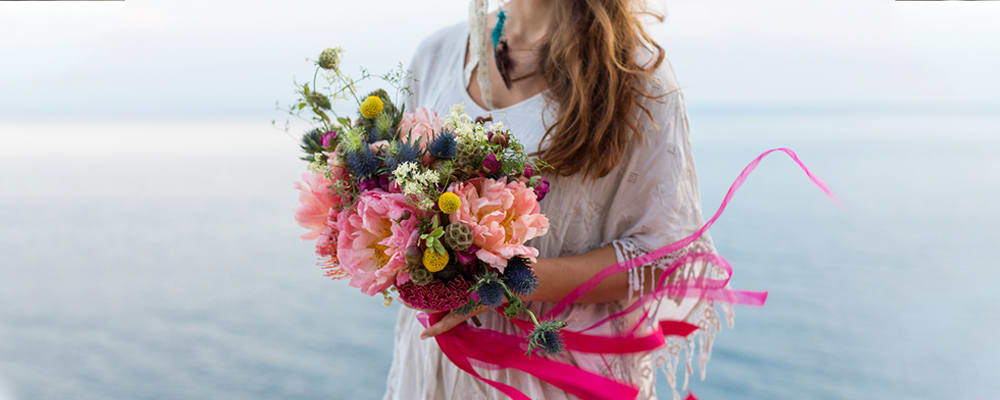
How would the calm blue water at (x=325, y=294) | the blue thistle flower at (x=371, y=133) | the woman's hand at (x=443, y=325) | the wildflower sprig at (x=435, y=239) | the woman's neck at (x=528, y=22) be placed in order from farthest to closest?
1. the calm blue water at (x=325, y=294)
2. the woman's neck at (x=528, y=22)
3. the woman's hand at (x=443, y=325)
4. the blue thistle flower at (x=371, y=133)
5. the wildflower sprig at (x=435, y=239)

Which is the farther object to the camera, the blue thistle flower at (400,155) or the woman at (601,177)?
the woman at (601,177)

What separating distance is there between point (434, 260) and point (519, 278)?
0.37ft

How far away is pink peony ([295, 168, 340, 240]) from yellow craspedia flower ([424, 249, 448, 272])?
0.64ft

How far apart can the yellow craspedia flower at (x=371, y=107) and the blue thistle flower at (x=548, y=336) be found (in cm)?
36

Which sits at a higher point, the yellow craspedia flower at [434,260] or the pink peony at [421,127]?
the pink peony at [421,127]

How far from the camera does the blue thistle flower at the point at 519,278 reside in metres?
0.85

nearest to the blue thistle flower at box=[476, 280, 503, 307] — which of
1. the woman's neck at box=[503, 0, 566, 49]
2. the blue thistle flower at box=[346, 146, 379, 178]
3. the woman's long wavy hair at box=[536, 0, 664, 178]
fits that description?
the blue thistle flower at box=[346, 146, 379, 178]

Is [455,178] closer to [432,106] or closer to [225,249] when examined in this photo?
[432,106]

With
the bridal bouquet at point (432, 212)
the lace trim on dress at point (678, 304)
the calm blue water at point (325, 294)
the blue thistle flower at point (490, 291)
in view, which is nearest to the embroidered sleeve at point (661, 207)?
the lace trim on dress at point (678, 304)

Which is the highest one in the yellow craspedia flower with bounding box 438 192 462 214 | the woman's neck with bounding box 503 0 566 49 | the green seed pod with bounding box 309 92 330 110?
the woman's neck with bounding box 503 0 566 49

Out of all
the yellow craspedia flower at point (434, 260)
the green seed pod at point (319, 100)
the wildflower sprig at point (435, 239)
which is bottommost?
the yellow craspedia flower at point (434, 260)

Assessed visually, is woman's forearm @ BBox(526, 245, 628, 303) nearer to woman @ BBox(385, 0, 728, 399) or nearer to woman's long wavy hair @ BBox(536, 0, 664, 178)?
woman @ BBox(385, 0, 728, 399)

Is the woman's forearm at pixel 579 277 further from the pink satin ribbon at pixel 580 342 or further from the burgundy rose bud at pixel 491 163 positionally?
the burgundy rose bud at pixel 491 163

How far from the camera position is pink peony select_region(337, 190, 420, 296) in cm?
83
